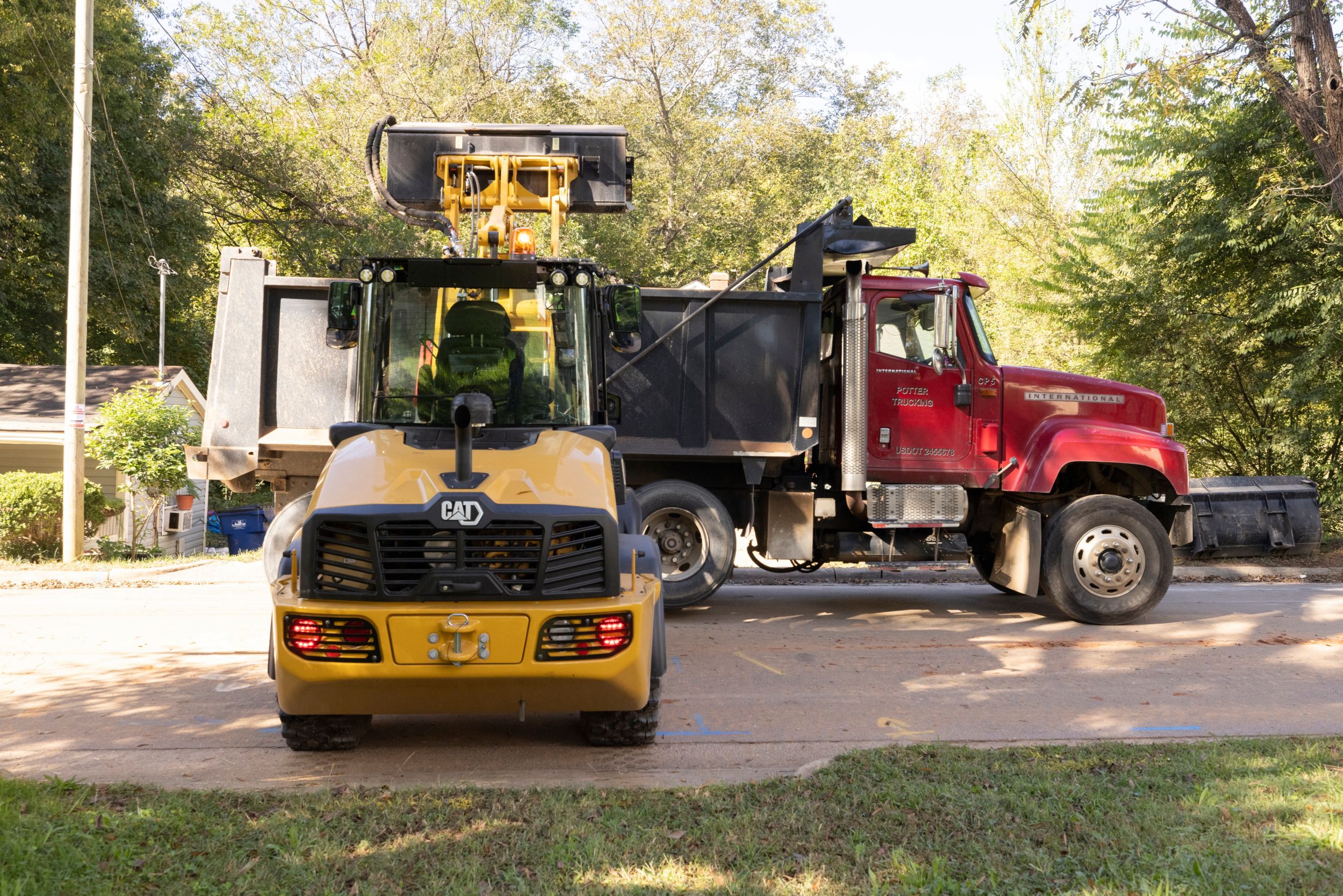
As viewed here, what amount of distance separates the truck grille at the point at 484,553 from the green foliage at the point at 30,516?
508 inches

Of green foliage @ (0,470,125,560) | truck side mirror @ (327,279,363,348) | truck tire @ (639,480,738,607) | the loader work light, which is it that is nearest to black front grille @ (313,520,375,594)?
truck side mirror @ (327,279,363,348)

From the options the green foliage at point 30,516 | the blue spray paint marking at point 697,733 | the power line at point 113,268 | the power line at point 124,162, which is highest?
the power line at point 124,162

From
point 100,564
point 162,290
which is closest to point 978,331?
point 100,564

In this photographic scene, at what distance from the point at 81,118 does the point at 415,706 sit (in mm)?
13173

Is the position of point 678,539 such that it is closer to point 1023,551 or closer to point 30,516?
point 1023,551

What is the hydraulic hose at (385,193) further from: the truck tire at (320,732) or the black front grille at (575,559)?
the black front grille at (575,559)

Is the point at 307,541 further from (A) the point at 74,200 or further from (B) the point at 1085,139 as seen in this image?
(B) the point at 1085,139

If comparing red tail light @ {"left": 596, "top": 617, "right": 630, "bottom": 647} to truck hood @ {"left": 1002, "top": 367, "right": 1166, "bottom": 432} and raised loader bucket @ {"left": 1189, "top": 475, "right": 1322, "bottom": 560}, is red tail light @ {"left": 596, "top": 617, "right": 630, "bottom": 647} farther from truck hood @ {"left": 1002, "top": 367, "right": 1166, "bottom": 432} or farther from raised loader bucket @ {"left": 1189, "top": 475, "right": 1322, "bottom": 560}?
raised loader bucket @ {"left": 1189, "top": 475, "right": 1322, "bottom": 560}

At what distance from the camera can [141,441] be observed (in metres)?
18.2

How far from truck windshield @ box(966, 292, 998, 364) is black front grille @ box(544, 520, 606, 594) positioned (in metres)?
6.31

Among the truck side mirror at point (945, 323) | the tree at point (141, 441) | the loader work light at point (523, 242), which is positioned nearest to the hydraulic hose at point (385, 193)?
the loader work light at point (523, 242)

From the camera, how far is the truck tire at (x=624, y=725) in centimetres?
593

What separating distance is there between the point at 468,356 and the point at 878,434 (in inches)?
206

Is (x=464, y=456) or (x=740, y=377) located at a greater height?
(x=740, y=377)
